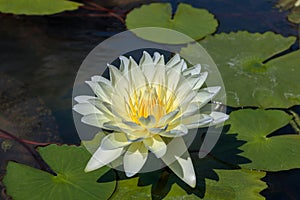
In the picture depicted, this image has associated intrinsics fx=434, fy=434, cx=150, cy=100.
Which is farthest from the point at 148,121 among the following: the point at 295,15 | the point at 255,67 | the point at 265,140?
the point at 295,15

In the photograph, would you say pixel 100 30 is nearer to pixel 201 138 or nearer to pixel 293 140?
pixel 201 138

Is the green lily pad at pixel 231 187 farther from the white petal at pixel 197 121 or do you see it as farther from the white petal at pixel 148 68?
the white petal at pixel 148 68

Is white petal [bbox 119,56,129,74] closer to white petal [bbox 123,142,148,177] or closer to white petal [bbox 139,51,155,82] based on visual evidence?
white petal [bbox 139,51,155,82]

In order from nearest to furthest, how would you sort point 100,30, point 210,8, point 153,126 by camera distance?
point 153,126, point 100,30, point 210,8

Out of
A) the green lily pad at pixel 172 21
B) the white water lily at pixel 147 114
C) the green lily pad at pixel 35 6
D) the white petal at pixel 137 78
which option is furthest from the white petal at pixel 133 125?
the green lily pad at pixel 35 6

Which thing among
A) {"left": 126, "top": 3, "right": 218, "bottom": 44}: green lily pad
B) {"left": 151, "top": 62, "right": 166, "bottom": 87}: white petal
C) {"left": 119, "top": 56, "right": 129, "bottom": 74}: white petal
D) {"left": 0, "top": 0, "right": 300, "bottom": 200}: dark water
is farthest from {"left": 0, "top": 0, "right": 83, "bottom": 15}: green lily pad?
{"left": 151, "top": 62, "right": 166, "bottom": 87}: white petal

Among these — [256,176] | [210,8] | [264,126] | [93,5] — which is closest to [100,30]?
[93,5]
